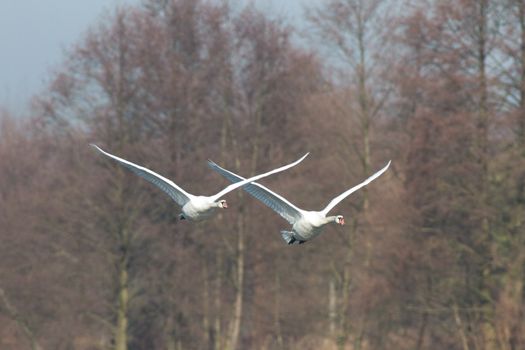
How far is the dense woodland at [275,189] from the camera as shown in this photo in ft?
118

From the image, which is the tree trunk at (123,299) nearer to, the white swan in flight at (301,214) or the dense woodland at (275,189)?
the dense woodland at (275,189)

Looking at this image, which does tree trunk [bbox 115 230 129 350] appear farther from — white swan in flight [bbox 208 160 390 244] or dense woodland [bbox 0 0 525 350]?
white swan in flight [bbox 208 160 390 244]

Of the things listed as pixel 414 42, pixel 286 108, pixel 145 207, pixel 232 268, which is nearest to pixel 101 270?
pixel 145 207

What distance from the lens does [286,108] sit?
48188mm

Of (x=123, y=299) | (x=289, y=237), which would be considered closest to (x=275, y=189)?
(x=123, y=299)

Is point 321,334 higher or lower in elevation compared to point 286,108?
lower

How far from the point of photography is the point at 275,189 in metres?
44.3

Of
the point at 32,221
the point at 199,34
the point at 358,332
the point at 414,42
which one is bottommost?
the point at 358,332

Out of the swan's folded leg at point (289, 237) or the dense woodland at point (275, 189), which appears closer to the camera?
the swan's folded leg at point (289, 237)

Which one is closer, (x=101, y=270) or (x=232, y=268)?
(x=101, y=270)

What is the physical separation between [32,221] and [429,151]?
14.3 metres

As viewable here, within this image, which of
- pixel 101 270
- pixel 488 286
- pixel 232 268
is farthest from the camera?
pixel 232 268

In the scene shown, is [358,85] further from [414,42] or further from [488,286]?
[488,286]

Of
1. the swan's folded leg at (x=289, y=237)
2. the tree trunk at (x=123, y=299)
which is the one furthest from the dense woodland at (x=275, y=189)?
the swan's folded leg at (x=289, y=237)
